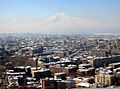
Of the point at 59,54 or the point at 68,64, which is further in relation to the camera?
the point at 59,54

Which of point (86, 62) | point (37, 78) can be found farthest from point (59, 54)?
point (37, 78)

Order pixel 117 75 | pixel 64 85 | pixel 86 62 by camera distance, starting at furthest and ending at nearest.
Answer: pixel 86 62, pixel 117 75, pixel 64 85

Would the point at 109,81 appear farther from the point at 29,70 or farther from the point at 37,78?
the point at 29,70

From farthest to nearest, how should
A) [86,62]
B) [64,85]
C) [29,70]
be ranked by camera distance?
[86,62] → [29,70] → [64,85]

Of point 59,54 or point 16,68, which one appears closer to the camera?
point 16,68

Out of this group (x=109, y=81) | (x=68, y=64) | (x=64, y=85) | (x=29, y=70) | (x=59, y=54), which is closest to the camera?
(x=64, y=85)

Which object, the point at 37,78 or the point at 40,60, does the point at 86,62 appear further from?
the point at 37,78

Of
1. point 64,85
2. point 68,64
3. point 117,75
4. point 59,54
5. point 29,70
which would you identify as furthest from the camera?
point 59,54

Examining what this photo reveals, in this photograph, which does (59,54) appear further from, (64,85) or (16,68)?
(64,85)

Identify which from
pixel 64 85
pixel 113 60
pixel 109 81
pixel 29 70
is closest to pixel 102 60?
pixel 113 60
